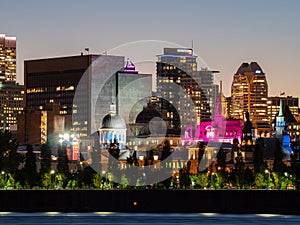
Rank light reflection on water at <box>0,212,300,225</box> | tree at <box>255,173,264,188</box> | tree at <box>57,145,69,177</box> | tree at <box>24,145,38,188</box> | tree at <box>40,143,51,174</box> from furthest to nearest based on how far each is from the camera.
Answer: tree at <box>57,145,69,177</box>
tree at <box>40,143,51,174</box>
tree at <box>255,173,264,188</box>
tree at <box>24,145,38,188</box>
light reflection on water at <box>0,212,300,225</box>

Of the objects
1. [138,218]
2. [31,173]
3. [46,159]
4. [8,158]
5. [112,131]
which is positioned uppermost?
[112,131]

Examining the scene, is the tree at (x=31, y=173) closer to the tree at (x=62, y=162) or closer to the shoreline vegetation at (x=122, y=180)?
the shoreline vegetation at (x=122, y=180)

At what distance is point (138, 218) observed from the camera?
64750 millimetres

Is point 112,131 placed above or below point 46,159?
above

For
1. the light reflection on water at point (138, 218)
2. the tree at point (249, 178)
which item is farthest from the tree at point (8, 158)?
the light reflection on water at point (138, 218)

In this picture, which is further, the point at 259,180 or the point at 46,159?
the point at 46,159

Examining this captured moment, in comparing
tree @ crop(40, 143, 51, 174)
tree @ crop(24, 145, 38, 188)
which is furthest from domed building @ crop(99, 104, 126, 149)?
tree @ crop(24, 145, 38, 188)

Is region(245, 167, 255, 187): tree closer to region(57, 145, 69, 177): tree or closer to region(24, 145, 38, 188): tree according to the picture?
region(57, 145, 69, 177): tree

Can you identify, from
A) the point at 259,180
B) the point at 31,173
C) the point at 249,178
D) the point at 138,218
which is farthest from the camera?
the point at 249,178

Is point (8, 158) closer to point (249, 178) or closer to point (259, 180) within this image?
point (249, 178)

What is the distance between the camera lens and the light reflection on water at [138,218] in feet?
204

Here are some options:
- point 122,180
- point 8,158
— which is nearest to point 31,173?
point 8,158

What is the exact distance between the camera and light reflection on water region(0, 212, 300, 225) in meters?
62.1

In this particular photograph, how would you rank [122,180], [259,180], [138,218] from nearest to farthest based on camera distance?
[138,218] < [259,180] < [122,180]
